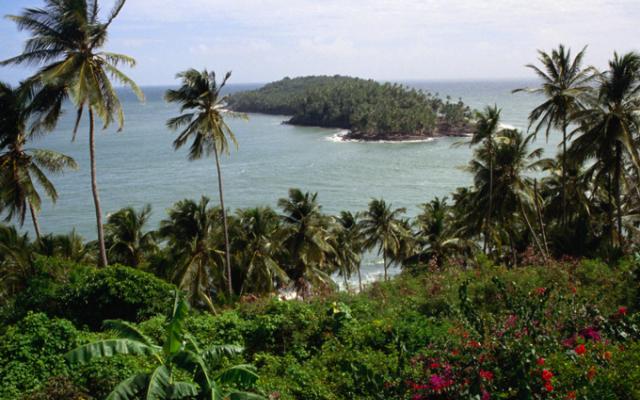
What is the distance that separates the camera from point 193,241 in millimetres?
21297

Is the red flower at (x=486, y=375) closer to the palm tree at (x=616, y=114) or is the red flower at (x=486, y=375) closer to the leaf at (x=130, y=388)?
the leaf at (x=130, y=388)

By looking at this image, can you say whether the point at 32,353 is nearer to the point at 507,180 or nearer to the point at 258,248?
the point at 258,248

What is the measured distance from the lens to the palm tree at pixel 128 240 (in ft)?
75.7

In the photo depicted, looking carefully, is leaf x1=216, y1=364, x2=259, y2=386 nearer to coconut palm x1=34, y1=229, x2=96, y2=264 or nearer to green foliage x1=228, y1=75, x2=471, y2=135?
coconut palm x1=34, y1=229, x2=96, y2=264

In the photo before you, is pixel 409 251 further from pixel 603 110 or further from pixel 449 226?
pixel 603 110

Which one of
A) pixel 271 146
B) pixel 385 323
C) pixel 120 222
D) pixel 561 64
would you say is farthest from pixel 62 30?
pixel 271 146

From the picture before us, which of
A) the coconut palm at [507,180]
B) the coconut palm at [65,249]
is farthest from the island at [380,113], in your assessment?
the coconut palm at [65,249]

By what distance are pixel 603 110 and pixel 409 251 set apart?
14.8m

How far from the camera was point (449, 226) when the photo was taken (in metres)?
29.2

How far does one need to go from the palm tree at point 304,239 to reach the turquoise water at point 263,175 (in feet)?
66.4

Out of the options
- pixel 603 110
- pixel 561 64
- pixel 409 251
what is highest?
pixel 561 64

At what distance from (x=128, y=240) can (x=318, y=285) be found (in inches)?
346

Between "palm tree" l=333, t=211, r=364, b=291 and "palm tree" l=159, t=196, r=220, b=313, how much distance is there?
7.44 m

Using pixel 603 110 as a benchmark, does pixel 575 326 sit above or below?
below
